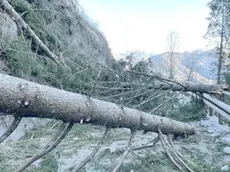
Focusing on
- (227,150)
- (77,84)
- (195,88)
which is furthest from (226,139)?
(77,84)

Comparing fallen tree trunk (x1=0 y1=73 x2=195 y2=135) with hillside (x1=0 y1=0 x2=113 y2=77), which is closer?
fallen tree trunk (x1=0 y1=73 x2=195 y2=135)

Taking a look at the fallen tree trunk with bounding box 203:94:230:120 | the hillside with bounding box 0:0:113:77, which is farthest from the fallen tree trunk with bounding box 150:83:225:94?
the hillside with bounding box 0:0:113:77

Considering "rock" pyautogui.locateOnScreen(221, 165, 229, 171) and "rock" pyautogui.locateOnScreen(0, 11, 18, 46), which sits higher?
"rock" pyautogui.locateOnScreen(0, 11, 18, 46)

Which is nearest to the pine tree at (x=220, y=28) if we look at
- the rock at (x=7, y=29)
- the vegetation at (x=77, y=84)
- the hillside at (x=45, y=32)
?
the hillside at (x=45, y=32)

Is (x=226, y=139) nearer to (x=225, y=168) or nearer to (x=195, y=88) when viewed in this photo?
(x=195, y=88)

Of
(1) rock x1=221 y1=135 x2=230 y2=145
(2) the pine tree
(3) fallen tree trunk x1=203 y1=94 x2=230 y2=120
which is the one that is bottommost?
(1) rock x1=221 y1=135 x2=230 y2=145

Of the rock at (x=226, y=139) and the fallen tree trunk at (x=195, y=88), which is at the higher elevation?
the fallen tree trunk at (x=195, y=88)

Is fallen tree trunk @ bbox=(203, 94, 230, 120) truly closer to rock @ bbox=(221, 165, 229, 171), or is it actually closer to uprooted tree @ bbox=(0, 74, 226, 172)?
rock @ bbox=(221, 165, 229, 171)

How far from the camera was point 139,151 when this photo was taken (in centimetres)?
376

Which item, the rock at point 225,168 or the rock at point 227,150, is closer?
the rock at point 225,168

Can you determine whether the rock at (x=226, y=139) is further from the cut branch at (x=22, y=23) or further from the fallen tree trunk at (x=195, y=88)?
the cut branch at (x=22, y=23)

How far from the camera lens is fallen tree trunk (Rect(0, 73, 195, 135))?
1.79 metres

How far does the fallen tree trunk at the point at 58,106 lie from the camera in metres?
1.79

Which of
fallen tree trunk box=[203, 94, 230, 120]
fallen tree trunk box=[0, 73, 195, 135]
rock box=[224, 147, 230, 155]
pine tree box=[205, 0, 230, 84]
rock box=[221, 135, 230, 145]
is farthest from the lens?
pine tree box=[205, 0, 230, 84]
